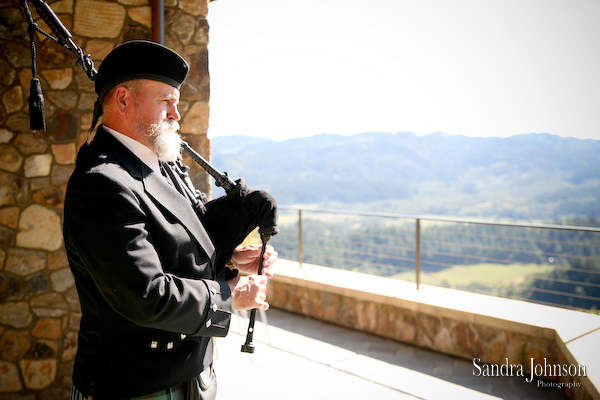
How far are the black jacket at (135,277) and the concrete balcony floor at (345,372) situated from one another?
2.06m

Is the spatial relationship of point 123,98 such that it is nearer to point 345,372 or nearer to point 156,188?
point 156,188

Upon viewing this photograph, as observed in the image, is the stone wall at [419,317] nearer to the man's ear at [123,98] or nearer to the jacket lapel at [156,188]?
the jacket lapel at [156,188]

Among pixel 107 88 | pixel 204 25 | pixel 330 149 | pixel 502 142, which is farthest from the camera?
pixel 330 149

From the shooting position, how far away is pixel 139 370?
3.82 feet

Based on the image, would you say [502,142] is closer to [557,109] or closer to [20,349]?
[557,109]

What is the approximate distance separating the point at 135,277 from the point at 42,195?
2151mm

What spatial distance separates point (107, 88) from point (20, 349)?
89.9 inches

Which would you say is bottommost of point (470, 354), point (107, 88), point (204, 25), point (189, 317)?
point (470, 354)

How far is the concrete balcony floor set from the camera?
3.08m

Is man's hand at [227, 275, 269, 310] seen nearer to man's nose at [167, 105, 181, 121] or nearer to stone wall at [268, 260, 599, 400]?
man's nose at [167, 105, 181, 121]

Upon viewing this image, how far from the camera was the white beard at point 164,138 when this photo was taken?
1.24 meters

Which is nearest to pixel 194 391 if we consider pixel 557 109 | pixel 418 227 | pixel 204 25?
pixel 204 25

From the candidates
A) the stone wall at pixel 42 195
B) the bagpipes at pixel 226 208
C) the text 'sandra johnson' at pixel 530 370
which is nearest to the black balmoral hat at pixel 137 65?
the bagpipes at pixel 226 208

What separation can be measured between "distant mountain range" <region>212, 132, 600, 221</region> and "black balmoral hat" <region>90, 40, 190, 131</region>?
59711 mm
